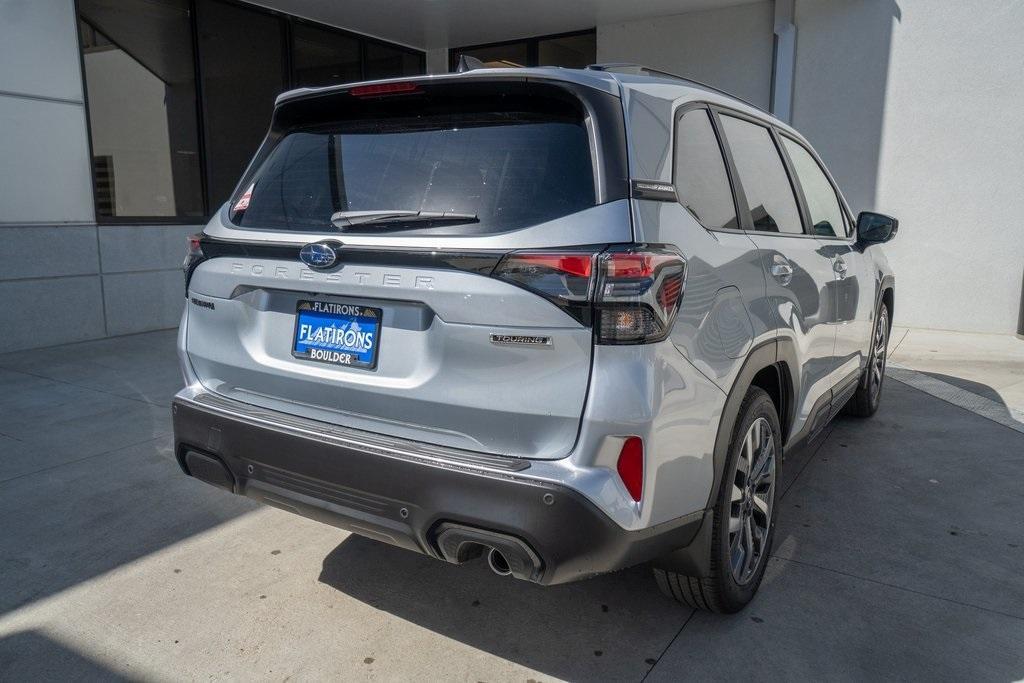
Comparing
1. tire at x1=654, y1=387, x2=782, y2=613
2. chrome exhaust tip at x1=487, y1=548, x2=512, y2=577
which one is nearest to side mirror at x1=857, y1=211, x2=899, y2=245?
tire at x1=654, y1=387, x2=782, y2=613

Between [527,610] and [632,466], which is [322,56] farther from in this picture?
[632,466]

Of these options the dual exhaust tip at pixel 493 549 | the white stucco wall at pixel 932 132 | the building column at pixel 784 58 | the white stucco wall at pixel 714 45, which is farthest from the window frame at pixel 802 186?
the white stucco wall at pixel 714 45

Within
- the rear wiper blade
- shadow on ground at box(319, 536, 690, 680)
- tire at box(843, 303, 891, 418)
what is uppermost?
the rear wiper blade

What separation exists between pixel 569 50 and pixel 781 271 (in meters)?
9.47

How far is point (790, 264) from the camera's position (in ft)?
10.1

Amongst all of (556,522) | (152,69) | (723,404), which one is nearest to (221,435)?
(556,522)

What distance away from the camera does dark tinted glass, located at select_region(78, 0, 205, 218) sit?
785cm

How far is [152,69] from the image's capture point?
333 inches

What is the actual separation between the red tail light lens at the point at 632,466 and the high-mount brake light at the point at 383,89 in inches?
49.7

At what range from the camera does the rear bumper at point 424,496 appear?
6.66ft

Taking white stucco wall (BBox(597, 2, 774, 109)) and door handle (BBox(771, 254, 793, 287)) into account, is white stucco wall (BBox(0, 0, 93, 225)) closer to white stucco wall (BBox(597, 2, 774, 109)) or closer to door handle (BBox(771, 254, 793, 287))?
white stucco wall (BBox(597, 2, 774, 109))

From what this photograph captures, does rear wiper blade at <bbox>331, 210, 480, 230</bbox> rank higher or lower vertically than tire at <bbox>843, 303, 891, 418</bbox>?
higher

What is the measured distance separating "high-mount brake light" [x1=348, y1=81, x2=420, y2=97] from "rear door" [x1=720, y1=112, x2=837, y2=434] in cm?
119

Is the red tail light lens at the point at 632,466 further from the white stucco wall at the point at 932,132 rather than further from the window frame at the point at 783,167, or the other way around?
the white stucco wall at the point at 932,132
